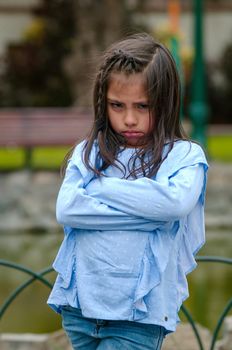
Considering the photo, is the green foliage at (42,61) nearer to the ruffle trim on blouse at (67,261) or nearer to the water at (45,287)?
the water at (45,287)

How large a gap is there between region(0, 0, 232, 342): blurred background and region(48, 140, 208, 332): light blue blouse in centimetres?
213

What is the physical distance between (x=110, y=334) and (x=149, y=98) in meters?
0.69

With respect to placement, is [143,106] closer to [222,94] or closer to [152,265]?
[152,265]

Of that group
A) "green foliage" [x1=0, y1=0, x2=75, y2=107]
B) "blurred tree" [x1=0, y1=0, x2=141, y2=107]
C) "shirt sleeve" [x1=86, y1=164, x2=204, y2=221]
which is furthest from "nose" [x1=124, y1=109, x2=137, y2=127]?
"green foliage" [x1=0, y1=0, x2=75, y2=107]

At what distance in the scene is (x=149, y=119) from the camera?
311 centimetres

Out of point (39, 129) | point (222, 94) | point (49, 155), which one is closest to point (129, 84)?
point (39, 129)

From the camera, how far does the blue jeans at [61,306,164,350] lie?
2969mm

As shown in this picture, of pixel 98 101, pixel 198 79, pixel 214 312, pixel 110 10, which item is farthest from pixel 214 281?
pixel 110 10

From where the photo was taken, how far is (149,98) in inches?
121

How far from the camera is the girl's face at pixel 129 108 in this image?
306cm

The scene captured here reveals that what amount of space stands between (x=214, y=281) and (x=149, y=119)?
5.31 meters

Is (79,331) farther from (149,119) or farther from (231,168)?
(231,168)

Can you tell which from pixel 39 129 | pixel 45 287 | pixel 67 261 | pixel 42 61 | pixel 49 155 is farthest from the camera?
pixel 42 61

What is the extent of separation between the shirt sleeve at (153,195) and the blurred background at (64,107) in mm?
2159
